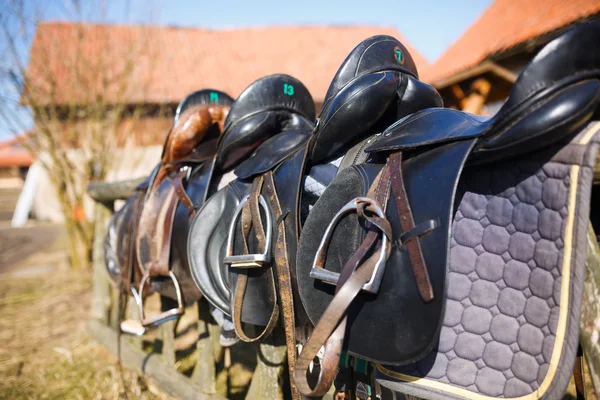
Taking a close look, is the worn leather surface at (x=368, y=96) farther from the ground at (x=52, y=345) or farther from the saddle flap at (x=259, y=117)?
the ground at (x=52, y=345)

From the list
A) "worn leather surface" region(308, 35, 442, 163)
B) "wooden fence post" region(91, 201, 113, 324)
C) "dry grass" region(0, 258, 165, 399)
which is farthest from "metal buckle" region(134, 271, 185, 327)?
"wooden fence post" region(91, 201, 113, 324)

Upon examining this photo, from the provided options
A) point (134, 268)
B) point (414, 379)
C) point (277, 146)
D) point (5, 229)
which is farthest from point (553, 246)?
point (5, 229)

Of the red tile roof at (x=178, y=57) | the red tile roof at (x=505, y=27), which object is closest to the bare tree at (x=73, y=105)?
the red tile roof at (x=178, y=57)

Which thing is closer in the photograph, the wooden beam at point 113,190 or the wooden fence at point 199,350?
the wooden fence at point 199,350

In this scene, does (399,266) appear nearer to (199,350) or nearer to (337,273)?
(337,273)

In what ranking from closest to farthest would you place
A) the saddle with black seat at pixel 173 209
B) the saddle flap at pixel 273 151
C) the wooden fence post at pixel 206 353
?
the saddle flap at pixel 273 151 < the saddle with black seat at pixel 173 209 < the wooden fence post at pixel 206 353

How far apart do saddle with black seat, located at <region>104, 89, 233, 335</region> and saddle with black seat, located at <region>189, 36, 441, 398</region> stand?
340 millimetres

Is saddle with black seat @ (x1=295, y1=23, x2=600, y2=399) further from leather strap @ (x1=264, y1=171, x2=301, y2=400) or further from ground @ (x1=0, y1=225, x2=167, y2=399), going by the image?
ground @ (x1=0, y1=225, x2=167, y2=399)

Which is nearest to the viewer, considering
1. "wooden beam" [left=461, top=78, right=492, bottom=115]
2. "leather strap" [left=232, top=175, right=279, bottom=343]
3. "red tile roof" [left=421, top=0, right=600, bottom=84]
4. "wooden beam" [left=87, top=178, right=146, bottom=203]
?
"leather strap" [left=232, top=175, right=279, bottom=343]

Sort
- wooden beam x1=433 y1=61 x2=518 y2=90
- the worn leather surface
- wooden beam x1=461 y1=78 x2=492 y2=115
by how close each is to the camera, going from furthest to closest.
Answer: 1. wooden beam x1=461 y1=78 x2=492 y2=115
2. wooden beam x1=433 y1=61 x2=518 y2=90
3. the worn leather surface

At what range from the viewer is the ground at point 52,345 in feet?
7.30

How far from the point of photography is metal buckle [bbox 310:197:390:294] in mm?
735

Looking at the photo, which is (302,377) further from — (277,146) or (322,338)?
(277,146)

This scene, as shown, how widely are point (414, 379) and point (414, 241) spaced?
290 millimetres
